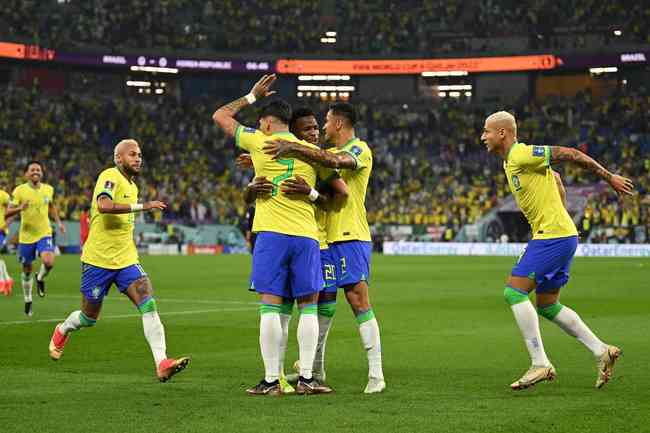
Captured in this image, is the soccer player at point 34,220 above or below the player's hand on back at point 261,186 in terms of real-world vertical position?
below

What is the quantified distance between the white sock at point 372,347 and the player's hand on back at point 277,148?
73.1 inches

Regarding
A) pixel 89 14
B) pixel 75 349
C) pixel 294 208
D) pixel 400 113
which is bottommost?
pixel 75 349

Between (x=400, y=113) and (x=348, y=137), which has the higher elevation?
(x=400, y=113)

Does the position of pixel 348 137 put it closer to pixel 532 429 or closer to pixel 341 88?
pixel 532 429

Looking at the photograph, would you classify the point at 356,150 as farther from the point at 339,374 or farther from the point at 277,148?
the point at 339,374

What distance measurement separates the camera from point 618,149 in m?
61.0

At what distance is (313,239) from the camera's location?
32.7 feet

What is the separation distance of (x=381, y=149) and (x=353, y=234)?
5758 centimetres

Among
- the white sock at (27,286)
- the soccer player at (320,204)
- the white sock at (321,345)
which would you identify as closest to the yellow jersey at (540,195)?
the soccer player at (320,204)

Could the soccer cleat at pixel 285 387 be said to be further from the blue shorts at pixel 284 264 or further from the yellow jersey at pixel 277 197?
the yellow jersey at pixel 277 197

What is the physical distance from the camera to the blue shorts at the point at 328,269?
1046cm

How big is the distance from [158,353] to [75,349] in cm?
329

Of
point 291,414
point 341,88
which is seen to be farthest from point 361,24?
point 291,414

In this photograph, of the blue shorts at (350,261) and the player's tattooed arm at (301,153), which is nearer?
the player's tattooed arm at (301,153)
